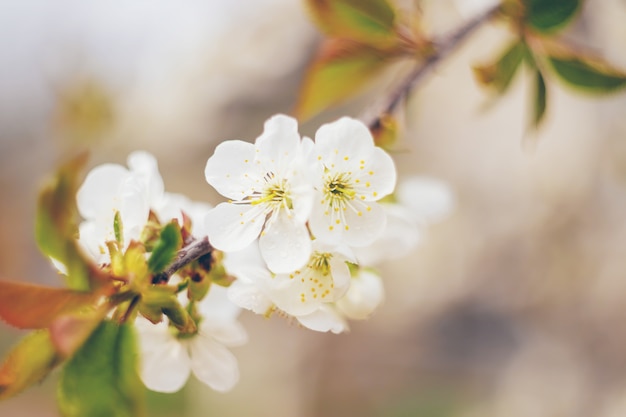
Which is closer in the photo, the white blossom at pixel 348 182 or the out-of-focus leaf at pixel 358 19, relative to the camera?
the white blossom at pixel 348 182

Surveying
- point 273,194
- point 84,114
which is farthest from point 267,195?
point 84,114

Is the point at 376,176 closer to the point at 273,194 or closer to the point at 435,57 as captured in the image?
the point at 273,194

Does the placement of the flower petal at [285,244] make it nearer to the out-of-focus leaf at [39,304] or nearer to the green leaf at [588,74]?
the out-of-focus leaf at [39,304]

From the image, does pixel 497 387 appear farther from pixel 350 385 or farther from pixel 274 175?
pixel 274 175

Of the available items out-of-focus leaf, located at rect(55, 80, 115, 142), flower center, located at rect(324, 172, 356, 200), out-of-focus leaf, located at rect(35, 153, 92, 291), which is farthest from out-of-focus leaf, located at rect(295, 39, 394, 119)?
out-of-focus leaf, located at rect(55, 80, 115, 142)

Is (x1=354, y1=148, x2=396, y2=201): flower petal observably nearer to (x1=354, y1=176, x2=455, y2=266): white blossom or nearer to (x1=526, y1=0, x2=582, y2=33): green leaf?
(x1=354, y1=176, x2=455, y2=266): white blossom

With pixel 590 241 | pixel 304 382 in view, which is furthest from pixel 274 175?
pixel 304 382

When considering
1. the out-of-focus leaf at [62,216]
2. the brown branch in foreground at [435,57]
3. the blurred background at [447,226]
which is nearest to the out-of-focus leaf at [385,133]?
the brown branch in foreground at [435,57]
